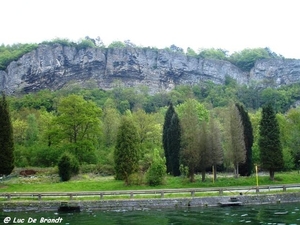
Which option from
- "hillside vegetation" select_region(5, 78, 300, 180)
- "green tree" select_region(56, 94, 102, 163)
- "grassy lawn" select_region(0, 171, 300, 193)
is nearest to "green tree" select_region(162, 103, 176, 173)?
"hillside vegetation" select_region(5, 78, 300, 180)

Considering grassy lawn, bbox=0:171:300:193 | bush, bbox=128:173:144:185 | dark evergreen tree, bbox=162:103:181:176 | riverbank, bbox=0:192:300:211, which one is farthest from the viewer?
dark evergreen tree, bbox=162:103:181:176

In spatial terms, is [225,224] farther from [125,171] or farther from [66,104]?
[66,104]

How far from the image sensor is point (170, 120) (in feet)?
170

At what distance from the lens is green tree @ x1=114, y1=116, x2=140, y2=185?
39.4 m

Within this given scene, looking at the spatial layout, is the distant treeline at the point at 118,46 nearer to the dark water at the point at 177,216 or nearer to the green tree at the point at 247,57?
Answer: the green tree at the point at 247,57

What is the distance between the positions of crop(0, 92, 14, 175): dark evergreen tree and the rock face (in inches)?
3604

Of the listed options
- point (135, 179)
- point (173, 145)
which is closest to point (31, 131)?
point (173, 145)

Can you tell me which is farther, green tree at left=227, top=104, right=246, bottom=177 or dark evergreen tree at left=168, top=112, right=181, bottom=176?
dark evergreen tree at left=168, top=112, right=181, bottom=176

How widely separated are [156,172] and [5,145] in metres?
16.8

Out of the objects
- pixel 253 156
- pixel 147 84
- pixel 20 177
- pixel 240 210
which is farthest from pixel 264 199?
pixel 147 84

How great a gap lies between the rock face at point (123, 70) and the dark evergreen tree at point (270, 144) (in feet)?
319

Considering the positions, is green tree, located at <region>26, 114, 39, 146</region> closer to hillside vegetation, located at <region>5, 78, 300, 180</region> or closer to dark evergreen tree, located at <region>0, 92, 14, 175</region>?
hillside vegetation, located at <region>5, 78, 300, 180</region>

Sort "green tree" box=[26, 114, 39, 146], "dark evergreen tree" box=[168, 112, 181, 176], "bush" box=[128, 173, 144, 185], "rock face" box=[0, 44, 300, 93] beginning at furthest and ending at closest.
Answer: "rock face" box=[0, 44, 300, 93] → "green tree" box=[26, 114, 39, 146] → "dark evergreen tree" box=[168, 112, 181, 176] → "bush" box=[128, 173, 144, 185]

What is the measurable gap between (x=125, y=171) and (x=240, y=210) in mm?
14300
